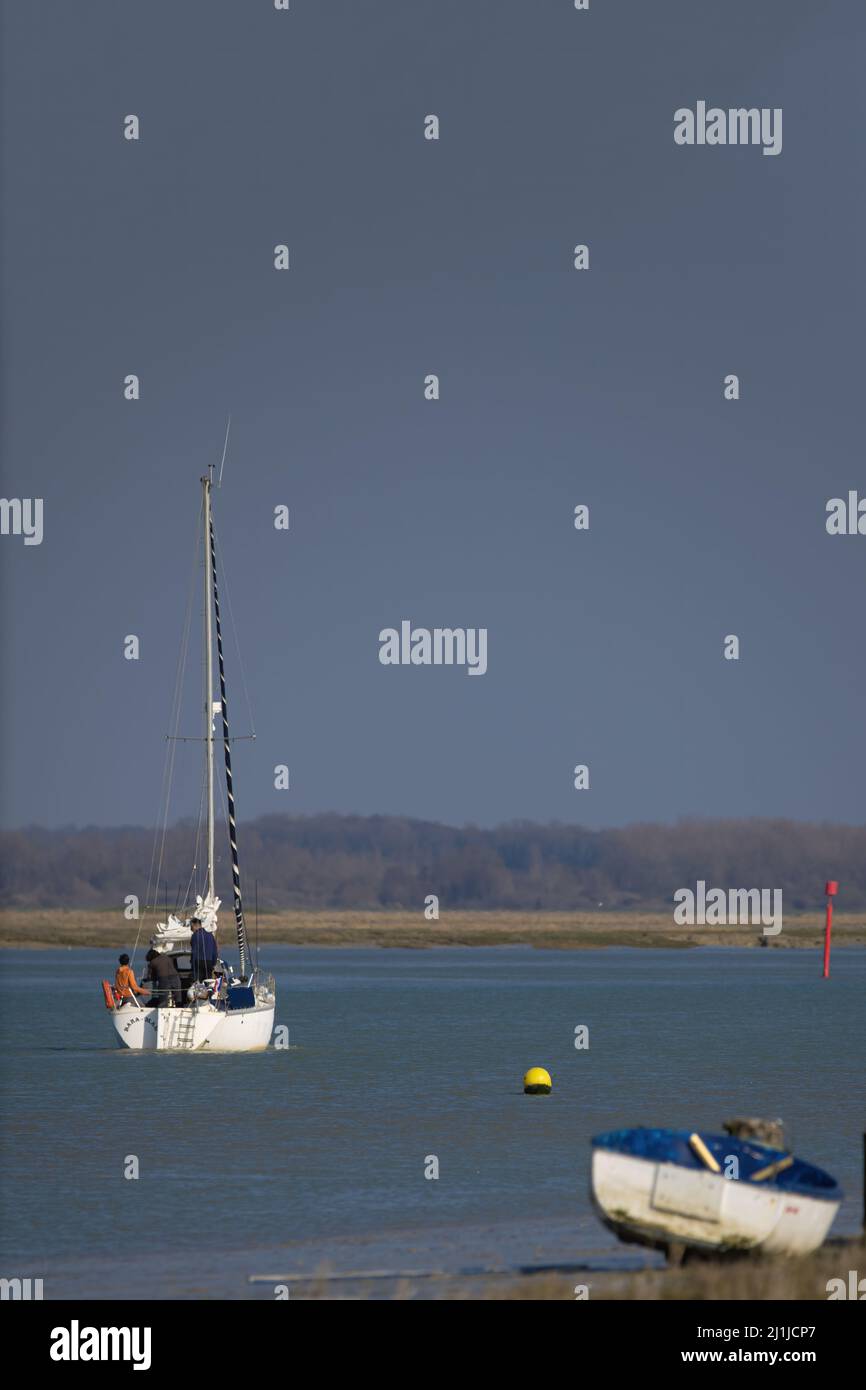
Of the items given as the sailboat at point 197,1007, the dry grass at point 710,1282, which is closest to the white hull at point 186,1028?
the sailboat at point 197,1007

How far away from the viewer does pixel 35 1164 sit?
44938mm

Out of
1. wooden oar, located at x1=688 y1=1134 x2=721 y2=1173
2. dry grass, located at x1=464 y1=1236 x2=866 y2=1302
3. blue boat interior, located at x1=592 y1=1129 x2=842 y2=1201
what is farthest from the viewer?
blue boat interior, located at x1=592 y1=1129 x2=842 y2=1201

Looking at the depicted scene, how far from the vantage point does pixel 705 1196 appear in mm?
25594

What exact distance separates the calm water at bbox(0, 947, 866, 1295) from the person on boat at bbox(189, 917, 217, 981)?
3488 millimetres

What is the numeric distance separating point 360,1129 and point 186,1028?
40.7ft

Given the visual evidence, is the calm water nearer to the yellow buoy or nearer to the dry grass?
the yellow buoy

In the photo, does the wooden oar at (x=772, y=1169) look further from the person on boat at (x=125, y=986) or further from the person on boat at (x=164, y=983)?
the person on boat at (x=125, y=986)

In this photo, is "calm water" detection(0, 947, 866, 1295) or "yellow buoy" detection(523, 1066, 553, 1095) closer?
"calm water" detection(0, 947, 866, 1295)

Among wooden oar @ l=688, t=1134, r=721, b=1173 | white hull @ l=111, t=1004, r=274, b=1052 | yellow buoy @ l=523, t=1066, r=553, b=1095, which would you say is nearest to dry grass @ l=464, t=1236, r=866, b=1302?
wooden oar @ l=688, t=1134, r=721, b=1173

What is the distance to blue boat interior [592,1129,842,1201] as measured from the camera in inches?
1019

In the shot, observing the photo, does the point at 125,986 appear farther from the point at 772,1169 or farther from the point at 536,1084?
the point at 772,1169
